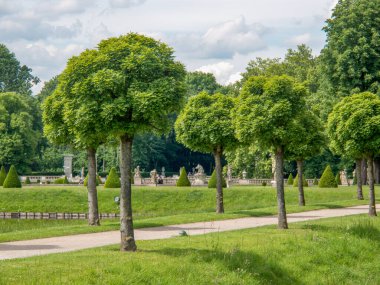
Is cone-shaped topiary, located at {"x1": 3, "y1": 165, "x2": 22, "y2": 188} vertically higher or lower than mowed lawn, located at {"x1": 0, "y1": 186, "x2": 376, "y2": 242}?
higher

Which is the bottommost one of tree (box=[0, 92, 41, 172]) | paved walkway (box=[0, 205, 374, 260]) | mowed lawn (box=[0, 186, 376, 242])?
paved walkway (box=[0, 205, 374, 260])

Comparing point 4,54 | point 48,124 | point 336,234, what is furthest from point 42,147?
point 336,234

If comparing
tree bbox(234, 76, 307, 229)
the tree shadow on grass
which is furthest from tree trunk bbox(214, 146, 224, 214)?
the tree shadow on grass

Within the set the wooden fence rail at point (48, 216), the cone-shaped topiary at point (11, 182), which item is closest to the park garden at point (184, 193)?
the wooden fence rail at point (48, 216)

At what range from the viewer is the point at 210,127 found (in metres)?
35.3

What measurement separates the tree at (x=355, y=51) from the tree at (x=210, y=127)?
2104cm

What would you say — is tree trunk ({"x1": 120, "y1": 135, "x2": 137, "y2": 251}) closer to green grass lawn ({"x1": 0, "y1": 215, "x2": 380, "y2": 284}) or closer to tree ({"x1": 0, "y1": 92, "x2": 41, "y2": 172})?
green grass lawn ({"x1": 0, "y1": 215, "x2": 380, "y2": 284})

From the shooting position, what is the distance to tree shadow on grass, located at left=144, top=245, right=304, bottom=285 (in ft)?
60.0

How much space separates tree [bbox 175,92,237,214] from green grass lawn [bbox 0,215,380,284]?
955cm

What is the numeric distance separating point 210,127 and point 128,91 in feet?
56.8

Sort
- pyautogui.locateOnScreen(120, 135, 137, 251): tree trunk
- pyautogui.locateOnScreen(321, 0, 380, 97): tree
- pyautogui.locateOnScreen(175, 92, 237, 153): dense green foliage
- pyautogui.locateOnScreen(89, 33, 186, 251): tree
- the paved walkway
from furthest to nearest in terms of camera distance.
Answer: pyautogui.locateOnScreen(321, 0, 380, 97): tree, pyautogui.locateOnScreen(175, 92, 237, 153): dense green foliage, the paved walkway, pyautogui.locateOnScreen(120, 135, 137, 251): tree trunk, pyautogui.locateOnScreen(89, 33, 186, 251): tree

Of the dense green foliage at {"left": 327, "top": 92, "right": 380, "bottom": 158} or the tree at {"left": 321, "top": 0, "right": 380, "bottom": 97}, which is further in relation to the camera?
the tree at {"left": 321, "top": 0, "right": 380, "bottom": 97}

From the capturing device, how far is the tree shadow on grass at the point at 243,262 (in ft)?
60.0

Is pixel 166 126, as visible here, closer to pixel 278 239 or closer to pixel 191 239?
pixel 191 239
